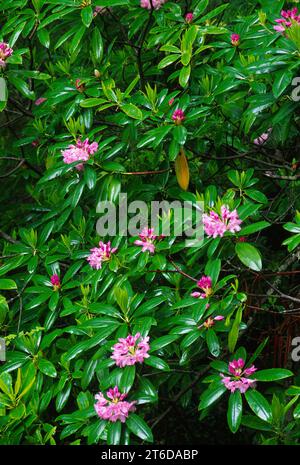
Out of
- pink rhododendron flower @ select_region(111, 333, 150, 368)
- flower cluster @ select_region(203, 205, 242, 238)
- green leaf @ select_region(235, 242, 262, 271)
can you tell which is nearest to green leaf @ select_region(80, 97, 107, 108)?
flower cluster @ select_region(203, 205, 242, 238)

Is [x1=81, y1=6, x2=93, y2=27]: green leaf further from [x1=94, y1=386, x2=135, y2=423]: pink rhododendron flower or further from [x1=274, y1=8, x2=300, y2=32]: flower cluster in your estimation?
[x1=94, y1=386, x2=135, y2=423]: pink rhododendron flower

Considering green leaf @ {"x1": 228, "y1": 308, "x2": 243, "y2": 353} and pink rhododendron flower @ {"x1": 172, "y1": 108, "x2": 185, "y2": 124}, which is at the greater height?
pink rhododendron flower @ {"x1": 172, "y1": 108, "x2": 185, "y2": 124}

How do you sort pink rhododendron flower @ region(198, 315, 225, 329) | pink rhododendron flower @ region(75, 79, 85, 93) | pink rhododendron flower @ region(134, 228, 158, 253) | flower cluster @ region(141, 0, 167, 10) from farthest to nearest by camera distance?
flower cluster @ region(141, 0, 167, 10) < pink rhododendron flower @ region(75, 79, 85, 93) < pink rhododendron flower @ region(134, 228, 158, 253) < pink rhododendron flower @ region(198, 315, 225, 329)

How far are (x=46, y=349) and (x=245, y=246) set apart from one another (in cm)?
89

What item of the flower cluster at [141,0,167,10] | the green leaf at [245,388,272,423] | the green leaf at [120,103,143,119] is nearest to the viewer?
the green leaf at [245,388,272,423]

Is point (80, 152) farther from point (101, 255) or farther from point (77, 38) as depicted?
point (77, 38)

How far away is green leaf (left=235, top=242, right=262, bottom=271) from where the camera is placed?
6.64 feet

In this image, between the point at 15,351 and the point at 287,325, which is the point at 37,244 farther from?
the point at 287,325

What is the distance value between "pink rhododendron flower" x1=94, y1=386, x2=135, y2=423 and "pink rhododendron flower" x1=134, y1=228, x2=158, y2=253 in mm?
459

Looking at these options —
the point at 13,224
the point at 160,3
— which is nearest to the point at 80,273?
the point at 13,224

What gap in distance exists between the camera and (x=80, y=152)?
7.72ft
